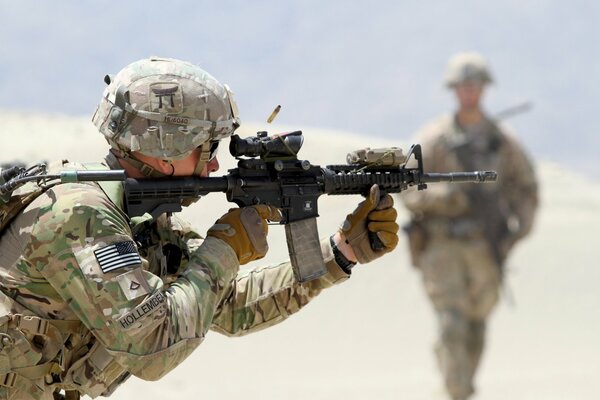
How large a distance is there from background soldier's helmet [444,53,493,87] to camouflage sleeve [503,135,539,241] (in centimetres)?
89

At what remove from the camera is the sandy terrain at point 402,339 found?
1839 cm

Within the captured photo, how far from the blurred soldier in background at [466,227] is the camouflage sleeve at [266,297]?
7872 millimetres

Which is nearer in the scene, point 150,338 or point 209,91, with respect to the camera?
point 150,338

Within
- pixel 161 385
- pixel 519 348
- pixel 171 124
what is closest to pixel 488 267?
pixel 161 385

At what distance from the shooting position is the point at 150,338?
4.66 meters

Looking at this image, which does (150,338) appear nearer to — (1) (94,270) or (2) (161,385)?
(1) (94,270)

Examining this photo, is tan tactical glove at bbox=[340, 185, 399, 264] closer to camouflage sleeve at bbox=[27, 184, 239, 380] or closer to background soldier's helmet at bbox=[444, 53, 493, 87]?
camouflage sleeve at bbox=[27, 184, 239, 380]

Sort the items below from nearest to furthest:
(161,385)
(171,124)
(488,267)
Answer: (171,124) → (488,267) → (161,385)

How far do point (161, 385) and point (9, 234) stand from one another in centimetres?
1344

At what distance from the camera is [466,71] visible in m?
14.5

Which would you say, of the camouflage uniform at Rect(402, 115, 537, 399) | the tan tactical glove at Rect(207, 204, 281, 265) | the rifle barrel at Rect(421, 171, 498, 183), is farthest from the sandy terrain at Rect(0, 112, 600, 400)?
the tan tactical glove at Rect(207, 204, 281, 265)

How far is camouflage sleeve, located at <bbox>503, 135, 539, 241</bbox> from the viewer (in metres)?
13.7

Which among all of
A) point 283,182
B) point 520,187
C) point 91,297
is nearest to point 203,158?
point 283,182

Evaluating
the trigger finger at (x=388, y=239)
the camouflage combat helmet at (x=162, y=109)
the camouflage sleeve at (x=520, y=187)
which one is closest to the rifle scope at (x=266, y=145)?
the camouflage combat helmet at (x=162, y=109)
